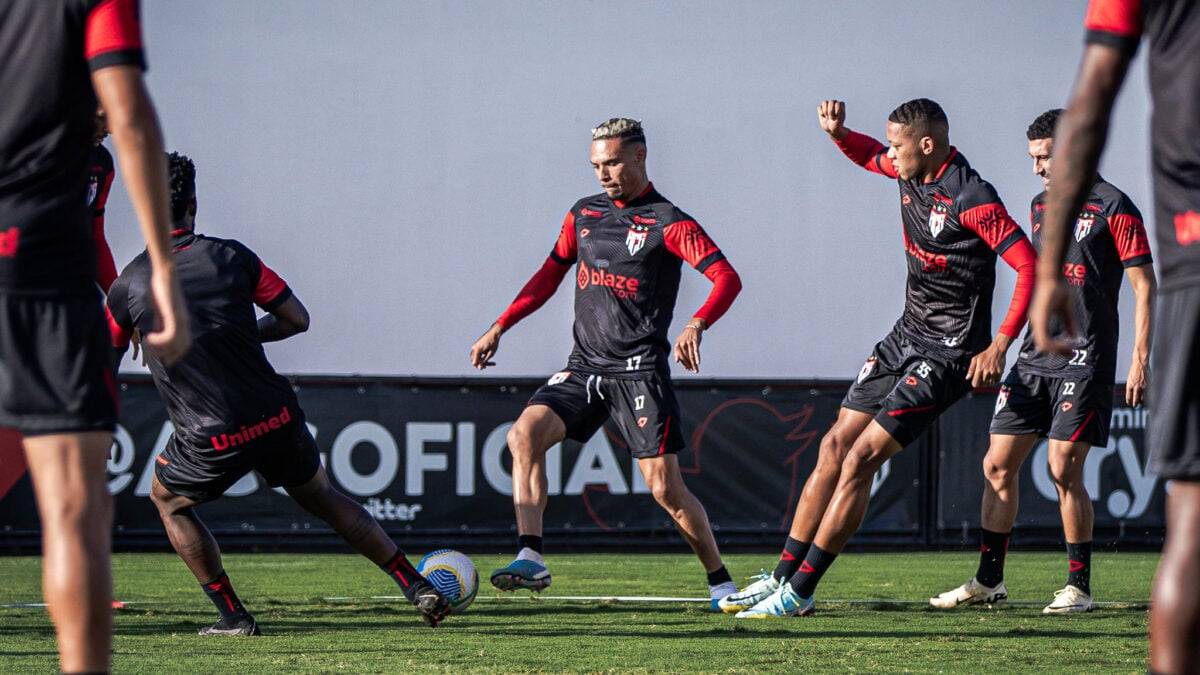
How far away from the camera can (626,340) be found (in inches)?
286

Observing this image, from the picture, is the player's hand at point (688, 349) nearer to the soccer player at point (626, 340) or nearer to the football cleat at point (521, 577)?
the soccer player at point (626, 340)

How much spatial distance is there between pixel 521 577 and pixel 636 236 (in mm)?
1902

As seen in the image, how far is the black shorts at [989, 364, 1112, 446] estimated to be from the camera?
741 cm

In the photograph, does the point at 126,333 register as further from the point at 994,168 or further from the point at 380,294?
the point at 994,168

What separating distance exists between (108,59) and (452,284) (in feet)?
39.8

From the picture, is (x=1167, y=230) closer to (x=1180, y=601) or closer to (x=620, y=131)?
(x=1180, y=601)

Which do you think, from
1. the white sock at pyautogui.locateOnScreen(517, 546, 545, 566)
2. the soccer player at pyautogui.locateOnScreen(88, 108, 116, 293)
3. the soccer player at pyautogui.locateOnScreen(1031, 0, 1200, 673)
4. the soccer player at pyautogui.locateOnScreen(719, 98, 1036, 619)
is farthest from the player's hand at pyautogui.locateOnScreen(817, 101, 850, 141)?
the soccer player at pyautogui.locateOnScreen(1031, 0, 1200, 673)

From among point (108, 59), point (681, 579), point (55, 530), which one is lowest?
point (681, 579)

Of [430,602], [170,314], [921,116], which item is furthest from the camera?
[921,116]

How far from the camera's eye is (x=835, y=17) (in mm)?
15336

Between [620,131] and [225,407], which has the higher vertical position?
[620,131]

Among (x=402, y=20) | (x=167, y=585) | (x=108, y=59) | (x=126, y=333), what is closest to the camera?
(x=108, y=59)

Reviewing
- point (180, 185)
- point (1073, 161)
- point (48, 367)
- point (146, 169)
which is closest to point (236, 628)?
point (180, 185)

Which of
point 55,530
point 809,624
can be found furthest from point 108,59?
point 809,624
